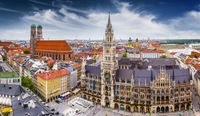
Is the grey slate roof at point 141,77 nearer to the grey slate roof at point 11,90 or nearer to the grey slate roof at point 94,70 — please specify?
the grey slate roof at point 94,70

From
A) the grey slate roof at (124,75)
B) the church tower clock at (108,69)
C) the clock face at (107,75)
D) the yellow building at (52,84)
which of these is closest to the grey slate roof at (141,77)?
the grey slate roof at (124,75)

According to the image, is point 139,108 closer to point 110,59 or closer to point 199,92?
point 110,59

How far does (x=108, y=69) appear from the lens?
4001 inches

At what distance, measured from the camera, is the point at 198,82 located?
11862 centimetres

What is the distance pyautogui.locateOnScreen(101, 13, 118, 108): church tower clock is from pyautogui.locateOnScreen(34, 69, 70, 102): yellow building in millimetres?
26505

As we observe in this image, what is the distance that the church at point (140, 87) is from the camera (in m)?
93.8

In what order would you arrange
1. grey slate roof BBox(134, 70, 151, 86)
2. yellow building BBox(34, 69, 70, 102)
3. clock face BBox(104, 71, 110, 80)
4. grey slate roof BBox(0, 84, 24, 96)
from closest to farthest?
grey slate roof BBox(0, 84, 24, 96) → grey slate roof BBox(134, 70, 151, 86) → clock face BBox(104, 71, 110, 80) → yellow building BBox(34, 69, 70, 102)

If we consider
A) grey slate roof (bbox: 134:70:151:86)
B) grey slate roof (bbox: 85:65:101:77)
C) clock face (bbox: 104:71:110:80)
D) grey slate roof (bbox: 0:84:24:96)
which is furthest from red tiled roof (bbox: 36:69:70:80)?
grey slate roof (bbox: 134:70:151:86)

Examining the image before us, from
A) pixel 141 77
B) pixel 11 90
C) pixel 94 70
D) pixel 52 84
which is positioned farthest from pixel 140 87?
pixel 11 90

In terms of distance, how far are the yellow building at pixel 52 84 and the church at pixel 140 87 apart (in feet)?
70.2

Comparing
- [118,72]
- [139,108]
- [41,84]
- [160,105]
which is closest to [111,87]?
[118,72]

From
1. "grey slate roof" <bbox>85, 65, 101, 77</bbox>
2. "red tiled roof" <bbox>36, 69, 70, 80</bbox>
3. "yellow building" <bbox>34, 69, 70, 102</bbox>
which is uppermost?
"grey slate roof" <bbox>85, 65, 101, 77</bbox>

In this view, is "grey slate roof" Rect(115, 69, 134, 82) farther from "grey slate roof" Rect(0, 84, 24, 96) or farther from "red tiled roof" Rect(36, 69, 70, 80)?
"grey slate roof" Rect(0, 84, 24, 96)

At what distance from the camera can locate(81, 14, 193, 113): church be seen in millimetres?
93750
